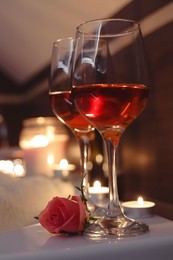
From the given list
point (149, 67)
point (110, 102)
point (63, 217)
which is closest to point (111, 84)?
point (110, 102)

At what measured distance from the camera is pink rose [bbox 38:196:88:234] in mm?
458

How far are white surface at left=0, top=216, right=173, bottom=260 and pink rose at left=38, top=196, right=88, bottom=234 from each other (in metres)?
0.01

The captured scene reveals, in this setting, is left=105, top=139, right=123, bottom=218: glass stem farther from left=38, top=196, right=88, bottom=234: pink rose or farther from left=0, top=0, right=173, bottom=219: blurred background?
left=0, top=0, right=173, bottom=219: blurred background

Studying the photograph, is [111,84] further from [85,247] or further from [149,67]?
[149,67]

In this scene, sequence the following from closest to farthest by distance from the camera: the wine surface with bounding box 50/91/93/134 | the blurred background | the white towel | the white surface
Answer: the white surface, the white towel, the wine surface with bounding box 50/91/93/134, the blurred background

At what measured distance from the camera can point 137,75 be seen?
0.50 metres

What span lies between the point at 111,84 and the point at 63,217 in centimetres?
15

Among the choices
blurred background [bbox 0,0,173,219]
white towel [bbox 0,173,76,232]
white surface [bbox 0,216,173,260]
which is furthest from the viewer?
blurred background [bbox 0,0,173,219]

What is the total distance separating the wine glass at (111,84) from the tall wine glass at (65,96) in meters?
0.16

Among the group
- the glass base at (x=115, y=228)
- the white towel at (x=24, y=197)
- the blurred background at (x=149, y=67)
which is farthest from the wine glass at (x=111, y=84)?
the blurred background at (x=149, y=67)

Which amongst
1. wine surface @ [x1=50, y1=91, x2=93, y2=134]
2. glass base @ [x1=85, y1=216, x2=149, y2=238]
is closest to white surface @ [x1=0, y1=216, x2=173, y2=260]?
glass base @ [x1=85, y1=216, x2=149, y2=238]

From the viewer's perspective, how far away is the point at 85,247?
16.5 inches

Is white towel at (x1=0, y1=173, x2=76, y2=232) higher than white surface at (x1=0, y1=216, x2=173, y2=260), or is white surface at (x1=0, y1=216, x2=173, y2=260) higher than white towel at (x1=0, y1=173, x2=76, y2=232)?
white towel at (x1=0, y1=173, x2=76, y2=232)

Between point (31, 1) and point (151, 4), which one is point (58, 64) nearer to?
point (151, 4)
